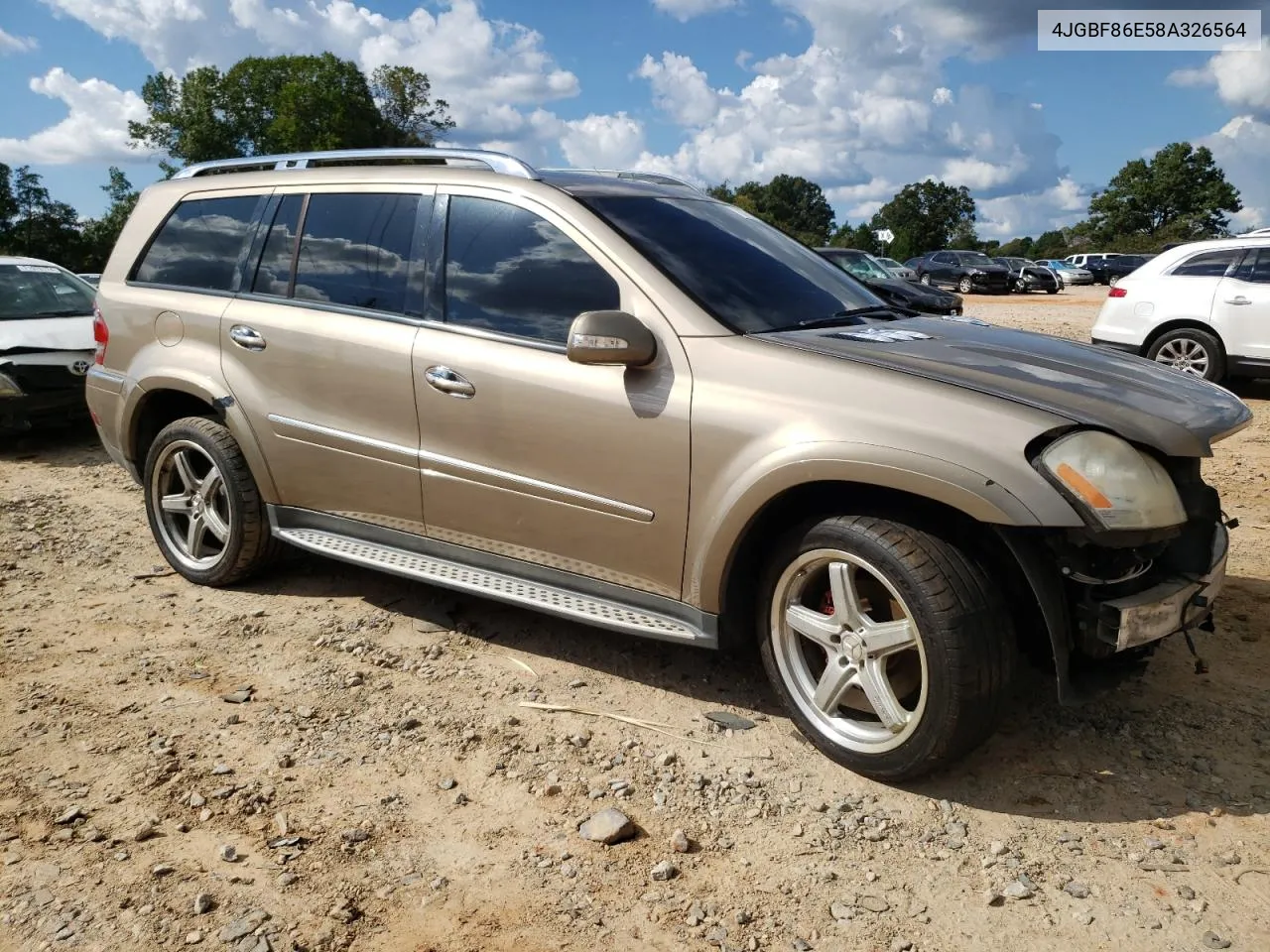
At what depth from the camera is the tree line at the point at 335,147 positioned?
168 ft

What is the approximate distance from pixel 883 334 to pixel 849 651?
109cm

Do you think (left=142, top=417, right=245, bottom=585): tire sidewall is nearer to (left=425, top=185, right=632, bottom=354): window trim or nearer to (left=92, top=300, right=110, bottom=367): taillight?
(left=92, top=300, right=110, bottom=367): taillight

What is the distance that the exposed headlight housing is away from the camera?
2.57 m

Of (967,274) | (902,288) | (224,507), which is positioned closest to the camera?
(224,507)

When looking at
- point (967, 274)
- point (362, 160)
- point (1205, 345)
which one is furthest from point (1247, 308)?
point (967, 274)

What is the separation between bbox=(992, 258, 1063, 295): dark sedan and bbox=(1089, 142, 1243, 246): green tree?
4451cm

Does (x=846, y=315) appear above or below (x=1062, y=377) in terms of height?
above

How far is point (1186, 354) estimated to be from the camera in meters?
9.57

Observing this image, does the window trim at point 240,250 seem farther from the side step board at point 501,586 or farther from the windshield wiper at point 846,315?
the windshield wiper at point 846,315

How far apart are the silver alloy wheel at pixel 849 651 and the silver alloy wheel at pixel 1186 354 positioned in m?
7.82

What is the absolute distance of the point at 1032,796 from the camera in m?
2.91

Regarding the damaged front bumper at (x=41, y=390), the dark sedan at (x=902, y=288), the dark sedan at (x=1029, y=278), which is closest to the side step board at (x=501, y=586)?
the damaged front bumper at (x=41, y=390)

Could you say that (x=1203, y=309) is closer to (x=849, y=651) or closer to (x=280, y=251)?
(x=849, y=651)

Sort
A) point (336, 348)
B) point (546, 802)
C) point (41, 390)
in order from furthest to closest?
1. point (41, 390)
2. point (336, 348)
3. point (546, 802)
